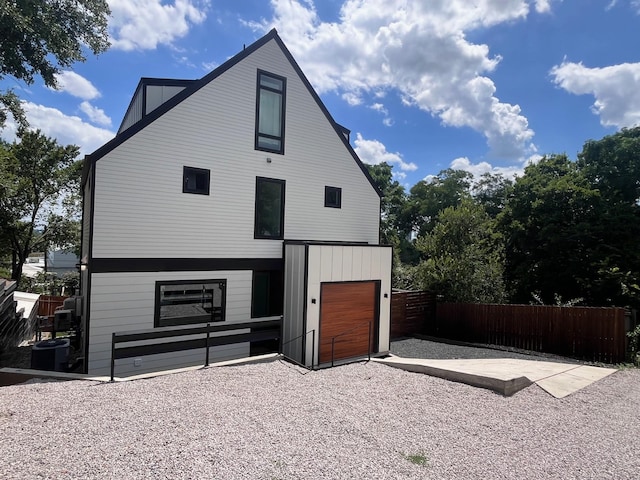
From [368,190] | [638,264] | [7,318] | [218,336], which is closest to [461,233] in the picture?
[368,190]

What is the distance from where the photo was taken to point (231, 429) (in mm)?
4926

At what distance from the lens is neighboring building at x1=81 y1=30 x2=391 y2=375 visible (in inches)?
343

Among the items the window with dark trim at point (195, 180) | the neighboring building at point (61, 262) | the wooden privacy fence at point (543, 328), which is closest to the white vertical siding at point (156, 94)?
the window with dark trim at point (195, 180)

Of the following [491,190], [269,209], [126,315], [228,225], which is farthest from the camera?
[491,190]

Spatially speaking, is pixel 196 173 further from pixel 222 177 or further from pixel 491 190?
pixel 491 190

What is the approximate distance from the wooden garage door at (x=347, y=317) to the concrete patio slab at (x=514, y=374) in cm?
99

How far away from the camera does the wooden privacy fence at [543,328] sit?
10273 mm

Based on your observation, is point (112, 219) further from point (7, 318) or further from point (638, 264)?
point (638, 264)

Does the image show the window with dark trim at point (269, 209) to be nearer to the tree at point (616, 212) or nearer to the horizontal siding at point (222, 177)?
the horizontal siding at point (222, 177)

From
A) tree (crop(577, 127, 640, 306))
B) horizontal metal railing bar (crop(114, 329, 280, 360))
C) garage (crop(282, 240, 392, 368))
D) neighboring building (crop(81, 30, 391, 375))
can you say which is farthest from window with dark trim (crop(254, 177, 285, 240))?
tree (crop(577, 127, 640, 306))

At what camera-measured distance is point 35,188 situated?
24469mm

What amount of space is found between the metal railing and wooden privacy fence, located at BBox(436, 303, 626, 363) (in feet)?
24.5

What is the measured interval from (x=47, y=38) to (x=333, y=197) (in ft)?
29.3

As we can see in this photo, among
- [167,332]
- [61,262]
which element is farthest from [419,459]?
[61,262]
